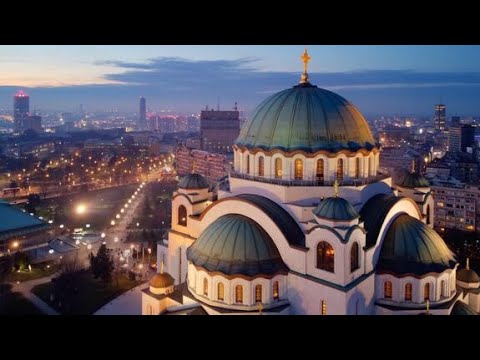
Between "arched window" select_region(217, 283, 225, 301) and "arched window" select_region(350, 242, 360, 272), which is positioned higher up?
"arched window" select_region(350, 242, 360, 272)

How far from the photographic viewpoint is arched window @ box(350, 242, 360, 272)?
9391 mm

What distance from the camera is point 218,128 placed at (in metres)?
52.8

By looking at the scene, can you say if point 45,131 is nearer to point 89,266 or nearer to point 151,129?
point 151,129

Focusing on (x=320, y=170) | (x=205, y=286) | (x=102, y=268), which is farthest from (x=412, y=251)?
(x=102, y=268)

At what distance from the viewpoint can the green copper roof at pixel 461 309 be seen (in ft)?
33.2

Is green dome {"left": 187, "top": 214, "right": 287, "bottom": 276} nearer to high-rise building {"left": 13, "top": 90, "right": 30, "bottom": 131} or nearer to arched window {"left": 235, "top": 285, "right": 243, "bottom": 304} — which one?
arched window {"left": 235, "top": 285, "right": 243, "bottom": 304}

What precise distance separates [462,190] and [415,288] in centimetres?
1583

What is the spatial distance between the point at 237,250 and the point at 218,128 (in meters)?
43.7

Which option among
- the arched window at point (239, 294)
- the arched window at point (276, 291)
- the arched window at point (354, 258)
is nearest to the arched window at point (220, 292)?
the arched window at point (239, 294)

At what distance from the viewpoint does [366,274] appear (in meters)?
9.73

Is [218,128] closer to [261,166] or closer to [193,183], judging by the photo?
[193,183]

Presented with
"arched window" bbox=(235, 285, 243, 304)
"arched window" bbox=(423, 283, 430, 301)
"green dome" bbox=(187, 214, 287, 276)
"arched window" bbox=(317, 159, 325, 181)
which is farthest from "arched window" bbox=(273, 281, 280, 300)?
"arched window" bbox=(423, 283, 430, 301)

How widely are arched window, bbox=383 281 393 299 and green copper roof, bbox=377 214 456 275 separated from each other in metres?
0.33
